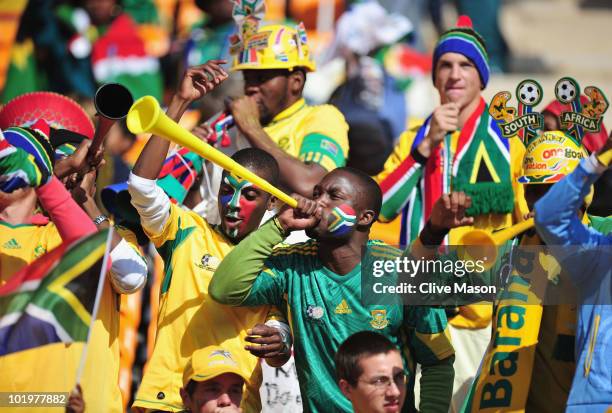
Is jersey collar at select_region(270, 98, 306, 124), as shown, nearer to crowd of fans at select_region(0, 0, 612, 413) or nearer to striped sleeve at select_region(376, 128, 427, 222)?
crowd of fans at select_region(0, 0, 612, 413)

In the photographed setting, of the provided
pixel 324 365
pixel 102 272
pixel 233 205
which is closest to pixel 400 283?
pixel 324 365

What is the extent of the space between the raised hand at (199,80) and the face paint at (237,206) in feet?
1.51

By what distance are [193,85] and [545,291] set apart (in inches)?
76.1

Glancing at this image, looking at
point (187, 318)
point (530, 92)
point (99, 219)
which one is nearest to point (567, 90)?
point (530, 92)

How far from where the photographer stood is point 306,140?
7.50 meters

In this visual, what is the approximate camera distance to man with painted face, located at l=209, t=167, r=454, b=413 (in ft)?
19.6

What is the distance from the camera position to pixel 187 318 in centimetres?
623

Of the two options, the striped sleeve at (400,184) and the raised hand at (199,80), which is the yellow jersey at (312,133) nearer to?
the striped sleeve at (400,184)

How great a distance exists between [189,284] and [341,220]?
79 cm

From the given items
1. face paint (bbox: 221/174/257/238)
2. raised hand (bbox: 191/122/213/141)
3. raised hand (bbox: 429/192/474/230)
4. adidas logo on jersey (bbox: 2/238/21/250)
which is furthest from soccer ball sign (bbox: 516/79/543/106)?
adidas logo on jersey (bbox: 2/238/21/250)

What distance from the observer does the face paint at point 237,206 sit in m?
6.41

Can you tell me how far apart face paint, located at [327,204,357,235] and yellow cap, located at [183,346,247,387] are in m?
0.73

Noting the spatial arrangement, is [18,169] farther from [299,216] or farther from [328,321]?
[328,321]

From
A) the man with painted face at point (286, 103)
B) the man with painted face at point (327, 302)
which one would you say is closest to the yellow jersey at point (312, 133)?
the man with painted face at point (286, 103)
